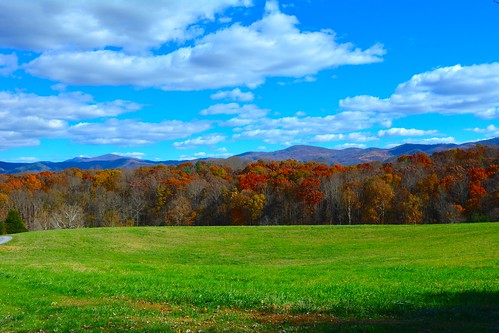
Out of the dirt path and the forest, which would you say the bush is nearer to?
the dirt path

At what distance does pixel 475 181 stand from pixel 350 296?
3075 inches

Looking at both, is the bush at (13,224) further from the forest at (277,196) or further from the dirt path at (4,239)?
the forest at (277,196)

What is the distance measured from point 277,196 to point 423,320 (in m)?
89.9

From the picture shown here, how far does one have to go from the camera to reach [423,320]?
10.4 m

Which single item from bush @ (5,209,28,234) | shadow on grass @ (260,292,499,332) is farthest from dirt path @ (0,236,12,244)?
shadow on grass @ (260,292,499,332)

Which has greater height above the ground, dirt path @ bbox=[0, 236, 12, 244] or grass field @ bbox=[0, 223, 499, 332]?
dirt path @ bbox=[0, 236, 12, 244]

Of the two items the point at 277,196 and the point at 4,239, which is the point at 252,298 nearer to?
the point at 4,239

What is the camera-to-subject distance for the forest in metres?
83.2

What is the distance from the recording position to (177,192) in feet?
356

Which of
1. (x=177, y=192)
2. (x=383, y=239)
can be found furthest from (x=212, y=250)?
(x=177, y=192)

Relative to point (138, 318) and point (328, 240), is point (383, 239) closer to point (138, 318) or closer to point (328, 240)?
point (328, 240)

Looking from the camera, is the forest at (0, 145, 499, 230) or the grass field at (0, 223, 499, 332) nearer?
the grass field at (0, 223, 499, 332)

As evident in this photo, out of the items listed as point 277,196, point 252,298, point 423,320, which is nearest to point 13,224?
point 252,298

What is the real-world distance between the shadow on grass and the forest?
67.9 meters
